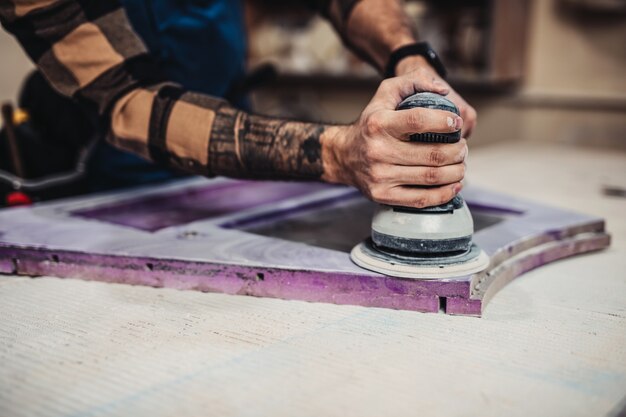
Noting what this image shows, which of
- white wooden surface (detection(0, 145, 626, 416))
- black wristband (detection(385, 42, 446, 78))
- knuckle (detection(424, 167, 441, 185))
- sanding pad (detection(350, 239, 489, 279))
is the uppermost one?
black wristband (detection(385, 42, 446, 78))

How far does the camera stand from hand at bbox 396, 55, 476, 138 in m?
0.87

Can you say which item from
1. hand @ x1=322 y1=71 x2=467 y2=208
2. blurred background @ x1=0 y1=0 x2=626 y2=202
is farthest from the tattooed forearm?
blurred background @ x1=0 y1=0 x2=626 y2=202

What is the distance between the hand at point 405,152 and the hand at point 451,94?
5 cm

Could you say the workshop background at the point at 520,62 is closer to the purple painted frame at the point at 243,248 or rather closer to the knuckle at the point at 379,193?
the purple painted frame at the point at 243,248

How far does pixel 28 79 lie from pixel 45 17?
1.79ft

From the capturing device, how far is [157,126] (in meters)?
0.99

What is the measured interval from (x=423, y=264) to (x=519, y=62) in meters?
1.95

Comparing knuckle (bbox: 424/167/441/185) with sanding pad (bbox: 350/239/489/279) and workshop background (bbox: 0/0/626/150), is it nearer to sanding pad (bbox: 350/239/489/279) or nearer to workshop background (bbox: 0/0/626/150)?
sanding pad (bbox: 350/239/489/279)

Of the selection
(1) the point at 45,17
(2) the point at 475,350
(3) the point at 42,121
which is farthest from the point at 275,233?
(3) the point at 42,121

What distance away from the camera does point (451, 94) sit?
970 mm

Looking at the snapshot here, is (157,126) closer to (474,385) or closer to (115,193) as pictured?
(115,193)

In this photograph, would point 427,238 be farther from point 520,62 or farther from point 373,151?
point 520,62

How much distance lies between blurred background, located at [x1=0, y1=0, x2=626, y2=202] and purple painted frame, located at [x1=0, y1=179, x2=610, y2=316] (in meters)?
1.17

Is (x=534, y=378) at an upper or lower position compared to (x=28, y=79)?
lower
